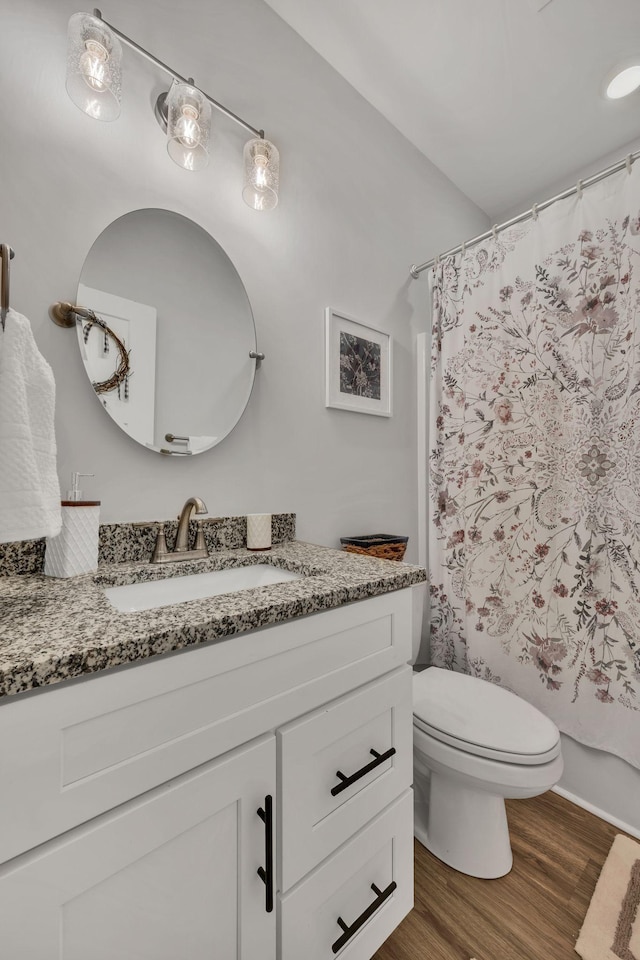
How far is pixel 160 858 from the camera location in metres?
0.58

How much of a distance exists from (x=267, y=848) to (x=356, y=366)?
4.67ft

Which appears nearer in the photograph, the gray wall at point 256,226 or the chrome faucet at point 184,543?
the gray wall at point 256,226

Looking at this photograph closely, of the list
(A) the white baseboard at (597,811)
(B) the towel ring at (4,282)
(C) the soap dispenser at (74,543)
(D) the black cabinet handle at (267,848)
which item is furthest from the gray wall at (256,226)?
(A) the white baseboard at (597,811)

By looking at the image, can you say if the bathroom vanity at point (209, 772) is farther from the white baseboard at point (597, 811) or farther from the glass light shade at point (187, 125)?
the glass light shade at point (187, 125)

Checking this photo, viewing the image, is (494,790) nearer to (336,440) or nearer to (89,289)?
(336,440)

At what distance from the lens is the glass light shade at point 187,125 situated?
1079 millimetres

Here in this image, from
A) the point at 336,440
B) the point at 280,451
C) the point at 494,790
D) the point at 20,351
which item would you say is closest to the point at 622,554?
the point at 494,790

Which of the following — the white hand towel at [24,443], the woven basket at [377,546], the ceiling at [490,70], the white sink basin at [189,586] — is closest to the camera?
the white hand towel at [24,443]

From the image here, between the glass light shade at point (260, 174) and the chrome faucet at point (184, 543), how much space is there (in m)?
0.93

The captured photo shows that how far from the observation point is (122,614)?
0.62 metres

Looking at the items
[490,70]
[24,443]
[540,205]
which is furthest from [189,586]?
[490,70]

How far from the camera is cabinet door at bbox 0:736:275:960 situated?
0.48 metres

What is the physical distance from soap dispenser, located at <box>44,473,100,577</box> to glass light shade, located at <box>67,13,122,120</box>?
914 millimetres

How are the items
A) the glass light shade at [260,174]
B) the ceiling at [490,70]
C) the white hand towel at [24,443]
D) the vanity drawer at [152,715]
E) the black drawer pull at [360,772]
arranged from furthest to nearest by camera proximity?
the ceiling at [490,70] → the glass light shade at [260,174] → the black drawer pull at [360,772] → the white hand towel at [24,443] → the vanity drawer at [152,715]
